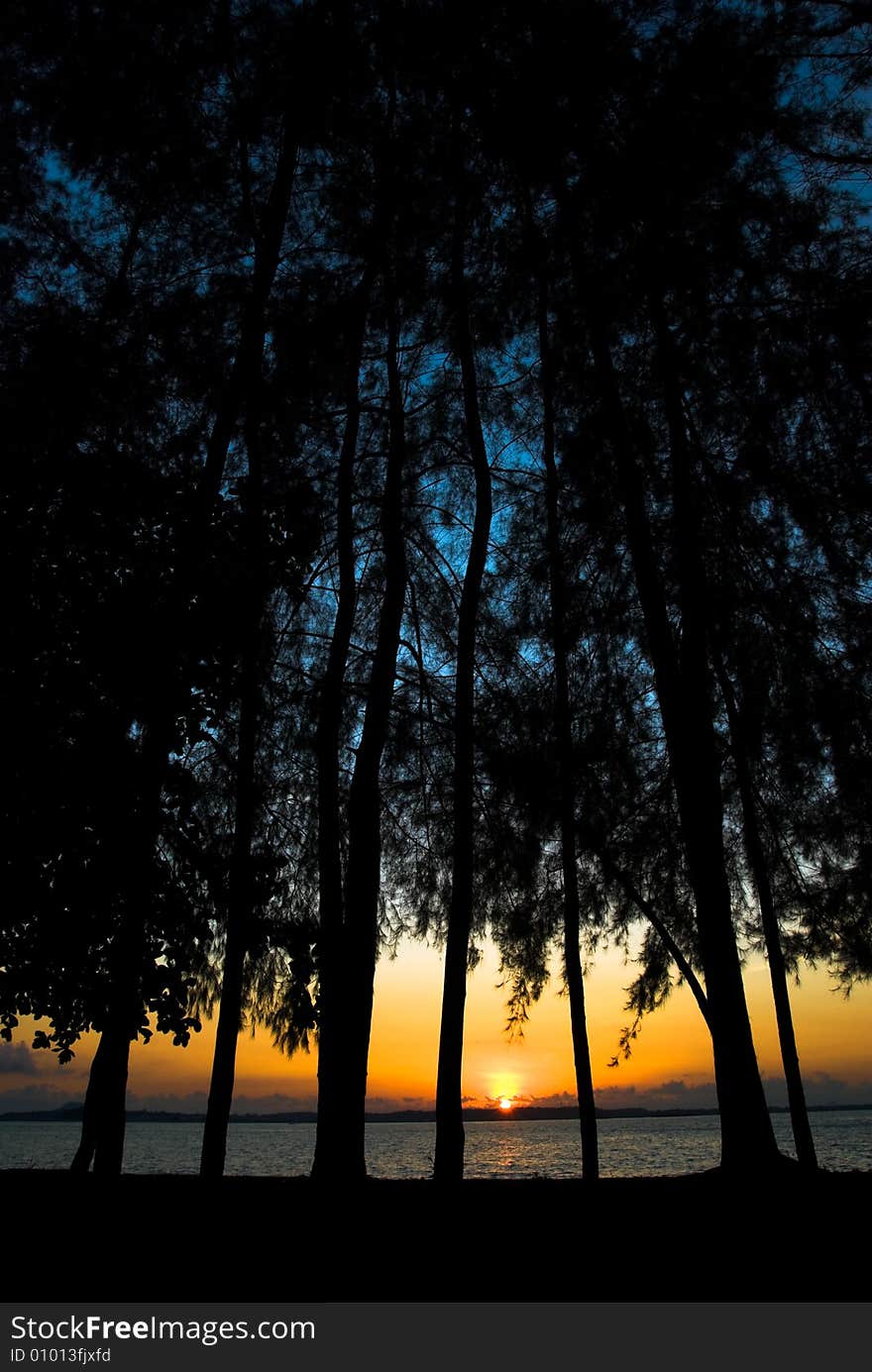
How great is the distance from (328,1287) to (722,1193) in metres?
3.20

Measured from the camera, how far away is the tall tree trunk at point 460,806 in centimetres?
742

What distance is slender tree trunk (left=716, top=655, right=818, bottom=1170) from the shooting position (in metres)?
9.20

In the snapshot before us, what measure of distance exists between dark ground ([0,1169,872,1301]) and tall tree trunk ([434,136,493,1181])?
0.85m

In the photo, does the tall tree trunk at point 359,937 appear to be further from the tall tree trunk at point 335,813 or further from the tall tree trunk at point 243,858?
the tall tree trunk at point 243,858

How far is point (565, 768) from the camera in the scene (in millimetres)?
9539

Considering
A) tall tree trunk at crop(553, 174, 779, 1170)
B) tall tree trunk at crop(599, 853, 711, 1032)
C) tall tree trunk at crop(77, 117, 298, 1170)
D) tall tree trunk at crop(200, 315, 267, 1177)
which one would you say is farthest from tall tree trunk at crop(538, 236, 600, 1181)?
tall tree trunk at crop(77, 117, 298, 1170)

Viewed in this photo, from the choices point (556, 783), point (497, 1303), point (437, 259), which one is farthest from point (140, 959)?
point (437, 259)

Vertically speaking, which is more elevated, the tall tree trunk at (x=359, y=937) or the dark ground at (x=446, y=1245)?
the tall tree trunk at (x=359, y=937)

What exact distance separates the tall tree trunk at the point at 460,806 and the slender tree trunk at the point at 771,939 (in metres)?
2.74

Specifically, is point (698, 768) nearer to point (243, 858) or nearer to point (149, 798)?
point (243, 858)

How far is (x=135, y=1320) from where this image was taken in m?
3.54

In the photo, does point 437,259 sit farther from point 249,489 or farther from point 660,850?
point 660,850

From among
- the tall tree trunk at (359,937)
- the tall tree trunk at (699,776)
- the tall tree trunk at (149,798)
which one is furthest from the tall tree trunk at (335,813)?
the tall tree trunk at (699,776)

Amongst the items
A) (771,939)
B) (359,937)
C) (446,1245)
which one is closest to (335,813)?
(359,937)
